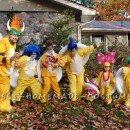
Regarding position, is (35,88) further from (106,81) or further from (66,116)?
(106,81)

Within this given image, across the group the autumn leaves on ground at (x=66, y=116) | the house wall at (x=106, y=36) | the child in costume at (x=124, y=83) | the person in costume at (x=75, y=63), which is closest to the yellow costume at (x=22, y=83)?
the autumn leaves on ground at (x=66, y=116)

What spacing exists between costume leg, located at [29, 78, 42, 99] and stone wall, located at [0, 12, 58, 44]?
471cm

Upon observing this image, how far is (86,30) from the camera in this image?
2002 centimetres

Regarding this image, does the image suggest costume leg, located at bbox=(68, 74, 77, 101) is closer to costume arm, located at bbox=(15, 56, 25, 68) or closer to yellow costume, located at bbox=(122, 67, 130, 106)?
yellow costume, located at bbox=(122, 67, 130, 106)

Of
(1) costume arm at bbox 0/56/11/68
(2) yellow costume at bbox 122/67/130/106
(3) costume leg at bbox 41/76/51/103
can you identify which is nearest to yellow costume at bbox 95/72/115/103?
(2) yellow costume at bbox 122/67/130/106

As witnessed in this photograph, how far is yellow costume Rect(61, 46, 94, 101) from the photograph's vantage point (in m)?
8.71

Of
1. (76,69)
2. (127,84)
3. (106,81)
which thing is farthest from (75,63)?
(127,84)

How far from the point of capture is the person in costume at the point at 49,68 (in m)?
8.47

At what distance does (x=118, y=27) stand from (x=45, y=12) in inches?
323

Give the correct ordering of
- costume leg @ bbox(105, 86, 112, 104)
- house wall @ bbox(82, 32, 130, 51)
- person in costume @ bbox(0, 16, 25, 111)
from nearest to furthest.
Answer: person in costume @ bbox(0, 16, 25, 111) < costume leg @ bbox(105, 86, 112, 104) < house wall @ bbox(82, 32, 130, 51)

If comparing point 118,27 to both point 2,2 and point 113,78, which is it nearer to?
point 2,2

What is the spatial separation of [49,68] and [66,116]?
4.46 ft

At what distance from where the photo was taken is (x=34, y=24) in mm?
13180

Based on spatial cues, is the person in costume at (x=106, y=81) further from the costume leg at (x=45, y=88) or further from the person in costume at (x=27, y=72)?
the person in costume at (x=27, y=72)
